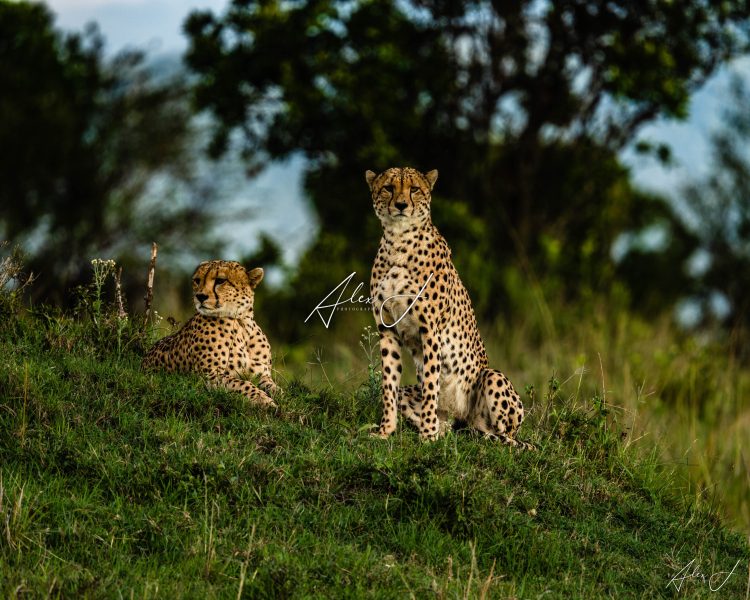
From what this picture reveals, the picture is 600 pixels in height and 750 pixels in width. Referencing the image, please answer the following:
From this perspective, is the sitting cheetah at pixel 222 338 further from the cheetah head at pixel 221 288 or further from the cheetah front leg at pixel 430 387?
the cheetah front leg at pixel 430 387

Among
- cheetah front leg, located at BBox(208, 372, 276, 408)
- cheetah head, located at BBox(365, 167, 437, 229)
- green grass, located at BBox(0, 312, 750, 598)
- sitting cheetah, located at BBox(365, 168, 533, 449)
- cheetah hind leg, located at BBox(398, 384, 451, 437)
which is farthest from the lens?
cheetah hind leg, located at BBox(398, 384, 451, 437)

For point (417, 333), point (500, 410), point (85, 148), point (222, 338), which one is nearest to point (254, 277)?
point (222, 338)

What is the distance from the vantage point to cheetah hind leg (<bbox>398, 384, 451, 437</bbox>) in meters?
6.91

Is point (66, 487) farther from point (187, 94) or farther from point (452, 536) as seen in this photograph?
point (187, 94)

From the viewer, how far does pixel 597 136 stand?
17656 millimetres

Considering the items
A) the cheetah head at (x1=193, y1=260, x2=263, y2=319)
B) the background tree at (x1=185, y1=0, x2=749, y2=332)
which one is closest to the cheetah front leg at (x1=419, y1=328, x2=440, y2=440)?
the cheetah head at (x1=193, y1=260, x2=263, y2=319)

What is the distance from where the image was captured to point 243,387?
6.90 metres

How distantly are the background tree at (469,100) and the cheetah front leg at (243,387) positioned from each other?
9078mm

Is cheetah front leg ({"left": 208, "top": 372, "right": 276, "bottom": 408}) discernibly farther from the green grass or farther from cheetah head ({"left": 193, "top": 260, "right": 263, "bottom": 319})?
cheetah head ({"left": 193, "top": 260, "right": 263, "bottom": 319})

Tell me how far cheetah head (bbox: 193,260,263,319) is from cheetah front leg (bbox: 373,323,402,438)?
0.85 m

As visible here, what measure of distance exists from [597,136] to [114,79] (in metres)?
9.98

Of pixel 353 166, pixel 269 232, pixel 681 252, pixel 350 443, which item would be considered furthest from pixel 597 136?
pixel 350 443

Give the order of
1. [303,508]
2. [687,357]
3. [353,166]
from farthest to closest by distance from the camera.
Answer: [353,166] → [687,357] → [303,508]

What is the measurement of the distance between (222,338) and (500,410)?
164 cm
